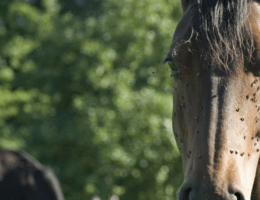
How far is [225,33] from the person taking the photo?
2.21m

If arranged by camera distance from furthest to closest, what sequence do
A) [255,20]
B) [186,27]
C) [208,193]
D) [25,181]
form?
[25,181]
[186,27]
[255,20]
[208,193]

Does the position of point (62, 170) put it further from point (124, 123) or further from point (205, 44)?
point (205, 44)

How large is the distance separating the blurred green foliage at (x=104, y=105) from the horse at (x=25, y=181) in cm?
268

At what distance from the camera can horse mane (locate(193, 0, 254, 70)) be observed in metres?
2.18

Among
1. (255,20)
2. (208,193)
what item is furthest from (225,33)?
(208,193)

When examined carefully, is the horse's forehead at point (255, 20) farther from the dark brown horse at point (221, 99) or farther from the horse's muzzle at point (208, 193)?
the horse's muzzle at point (208, 193)

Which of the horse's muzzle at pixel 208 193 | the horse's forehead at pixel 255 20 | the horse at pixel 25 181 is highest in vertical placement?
the horse's forehead at pixel 255 20

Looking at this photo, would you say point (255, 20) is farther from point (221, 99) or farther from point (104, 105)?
point (104, 105)

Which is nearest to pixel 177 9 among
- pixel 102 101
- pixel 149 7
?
pixel 149 7

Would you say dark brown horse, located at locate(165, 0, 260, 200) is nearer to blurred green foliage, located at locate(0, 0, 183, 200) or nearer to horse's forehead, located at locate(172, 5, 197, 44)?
horse's forehead, located at locate(172, 5, 197, 44)

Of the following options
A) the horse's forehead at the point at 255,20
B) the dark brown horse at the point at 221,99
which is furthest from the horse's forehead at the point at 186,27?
the horse's forehead at the point at 255,20

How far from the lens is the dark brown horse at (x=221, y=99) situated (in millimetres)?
1990

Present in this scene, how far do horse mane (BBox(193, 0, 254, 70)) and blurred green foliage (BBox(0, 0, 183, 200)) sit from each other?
5.39 meters

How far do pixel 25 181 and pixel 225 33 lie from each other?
4093mm
